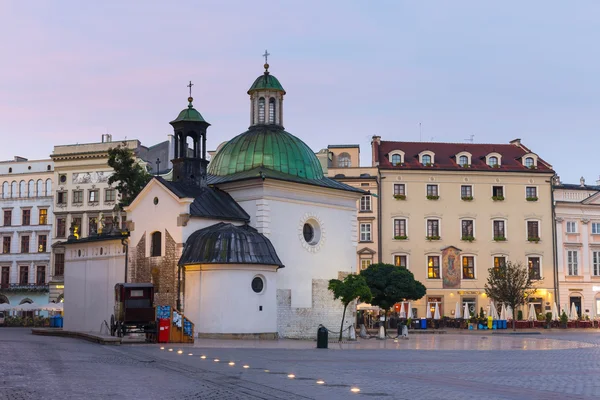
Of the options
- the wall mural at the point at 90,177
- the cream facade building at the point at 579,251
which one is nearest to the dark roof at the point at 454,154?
the cream facade building at the point at 579,251

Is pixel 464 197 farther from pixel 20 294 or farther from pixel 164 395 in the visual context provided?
pixel 164 395

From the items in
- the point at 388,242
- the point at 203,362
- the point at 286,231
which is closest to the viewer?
the point at 203,362

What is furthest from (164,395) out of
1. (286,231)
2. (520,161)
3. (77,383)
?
(520,161)

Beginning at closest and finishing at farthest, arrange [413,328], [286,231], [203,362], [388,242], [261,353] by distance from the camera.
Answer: [203,362]
[261,353]
[286,231]
[413,328]
[388,242]

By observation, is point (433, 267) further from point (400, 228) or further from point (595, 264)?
point (595, 264)

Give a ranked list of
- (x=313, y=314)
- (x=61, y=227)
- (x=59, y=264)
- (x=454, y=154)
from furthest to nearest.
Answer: (x=61, y=227) < (x=59, y=264) < (x=454, y=154) < (x=313, y=314)

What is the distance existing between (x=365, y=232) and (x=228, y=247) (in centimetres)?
3209

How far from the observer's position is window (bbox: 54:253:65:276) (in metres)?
78.1

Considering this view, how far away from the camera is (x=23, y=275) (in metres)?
80.4

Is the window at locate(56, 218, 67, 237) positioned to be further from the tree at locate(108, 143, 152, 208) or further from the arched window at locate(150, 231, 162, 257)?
the arched window at locate(150, 231, 162, 257)

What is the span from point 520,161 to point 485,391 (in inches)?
2324

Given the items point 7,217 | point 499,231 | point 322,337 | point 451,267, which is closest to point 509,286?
point 451,267

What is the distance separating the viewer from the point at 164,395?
49.6 feet

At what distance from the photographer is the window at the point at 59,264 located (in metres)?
78.1
